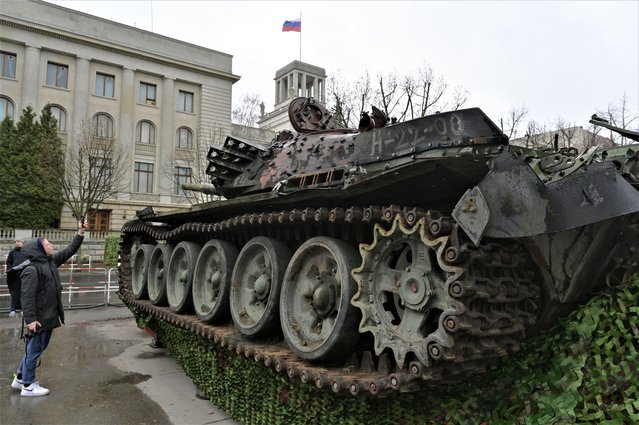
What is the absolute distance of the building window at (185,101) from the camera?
3747cm

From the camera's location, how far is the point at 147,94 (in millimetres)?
36656

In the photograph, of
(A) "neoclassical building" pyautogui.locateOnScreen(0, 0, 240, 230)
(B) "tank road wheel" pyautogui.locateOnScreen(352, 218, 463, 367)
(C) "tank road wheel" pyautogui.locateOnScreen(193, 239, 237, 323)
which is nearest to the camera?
(B) "tank road wheel" pyautogui.locateOnScreen(352, 218, 463, 367)

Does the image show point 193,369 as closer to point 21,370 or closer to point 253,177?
point 21,370

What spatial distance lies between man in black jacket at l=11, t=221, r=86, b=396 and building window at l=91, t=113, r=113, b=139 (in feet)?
87.1

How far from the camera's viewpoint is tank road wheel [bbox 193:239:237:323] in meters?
5.60

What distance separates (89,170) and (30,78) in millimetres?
9351

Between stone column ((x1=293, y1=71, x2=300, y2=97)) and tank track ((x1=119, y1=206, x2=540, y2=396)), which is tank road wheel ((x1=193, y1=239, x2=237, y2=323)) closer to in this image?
tank track ((x1=119, y1=206, x2=540, y2=396))

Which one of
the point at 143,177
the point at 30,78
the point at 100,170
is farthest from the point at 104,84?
the point at 100,170

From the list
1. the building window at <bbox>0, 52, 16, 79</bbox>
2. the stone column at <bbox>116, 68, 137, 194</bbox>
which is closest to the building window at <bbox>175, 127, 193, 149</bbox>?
the stone column at <bbox>116, 68, 137, 194</bbox>

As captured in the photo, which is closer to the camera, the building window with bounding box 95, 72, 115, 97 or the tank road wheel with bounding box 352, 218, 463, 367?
the tank road wheel with bounding box 352, 218, 463, 367

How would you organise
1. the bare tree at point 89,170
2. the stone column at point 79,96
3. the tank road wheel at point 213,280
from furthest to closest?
1. the stone column at point 79,96
2. the bare tree at point 89,170
3. the tank road wheel at point 213,280

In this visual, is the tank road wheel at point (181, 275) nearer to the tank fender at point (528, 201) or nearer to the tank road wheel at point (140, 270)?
the tank road wheel at point (140, 270)

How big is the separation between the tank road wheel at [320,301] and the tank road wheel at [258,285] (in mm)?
211

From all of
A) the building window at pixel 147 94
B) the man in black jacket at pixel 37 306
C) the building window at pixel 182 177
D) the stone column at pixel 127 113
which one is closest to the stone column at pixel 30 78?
the stone column at pixel 127 113
